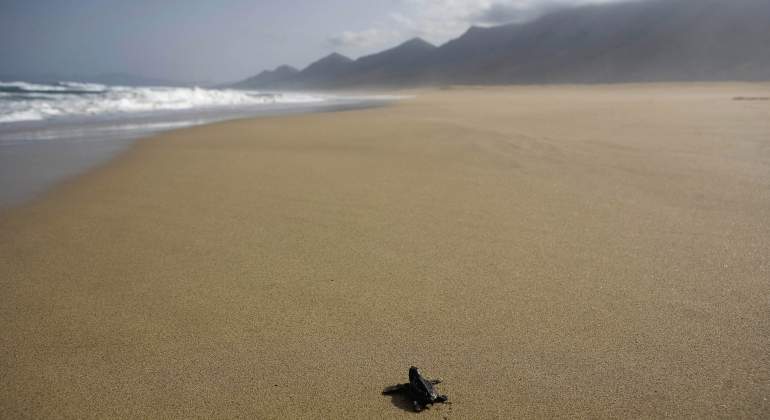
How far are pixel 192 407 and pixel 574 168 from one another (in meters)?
3.83

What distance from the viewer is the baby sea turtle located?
138cm

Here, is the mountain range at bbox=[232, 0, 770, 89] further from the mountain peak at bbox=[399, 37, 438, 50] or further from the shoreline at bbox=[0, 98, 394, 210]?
the shoreline at bbox=[0, 98, 394, 210]

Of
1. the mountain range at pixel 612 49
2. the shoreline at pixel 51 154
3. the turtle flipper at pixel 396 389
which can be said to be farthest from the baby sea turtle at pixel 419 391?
the mountain range at pixel 612 49

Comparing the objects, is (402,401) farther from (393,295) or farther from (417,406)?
(393,295)

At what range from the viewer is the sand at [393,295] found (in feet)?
4.83

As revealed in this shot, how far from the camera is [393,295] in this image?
205 centimetres

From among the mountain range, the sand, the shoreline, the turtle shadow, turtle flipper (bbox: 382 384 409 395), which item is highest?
the mountain range

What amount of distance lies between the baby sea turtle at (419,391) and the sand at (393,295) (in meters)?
0.04

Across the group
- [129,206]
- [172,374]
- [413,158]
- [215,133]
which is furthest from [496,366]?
[215,133]

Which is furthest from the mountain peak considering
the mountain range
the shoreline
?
the shoreline

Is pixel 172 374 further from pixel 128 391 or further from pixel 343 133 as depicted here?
pixel 343 133

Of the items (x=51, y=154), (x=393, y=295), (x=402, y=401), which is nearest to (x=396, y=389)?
(x=402, y=401)

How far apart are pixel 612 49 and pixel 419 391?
67.9 meters

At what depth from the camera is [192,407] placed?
1.43 m
